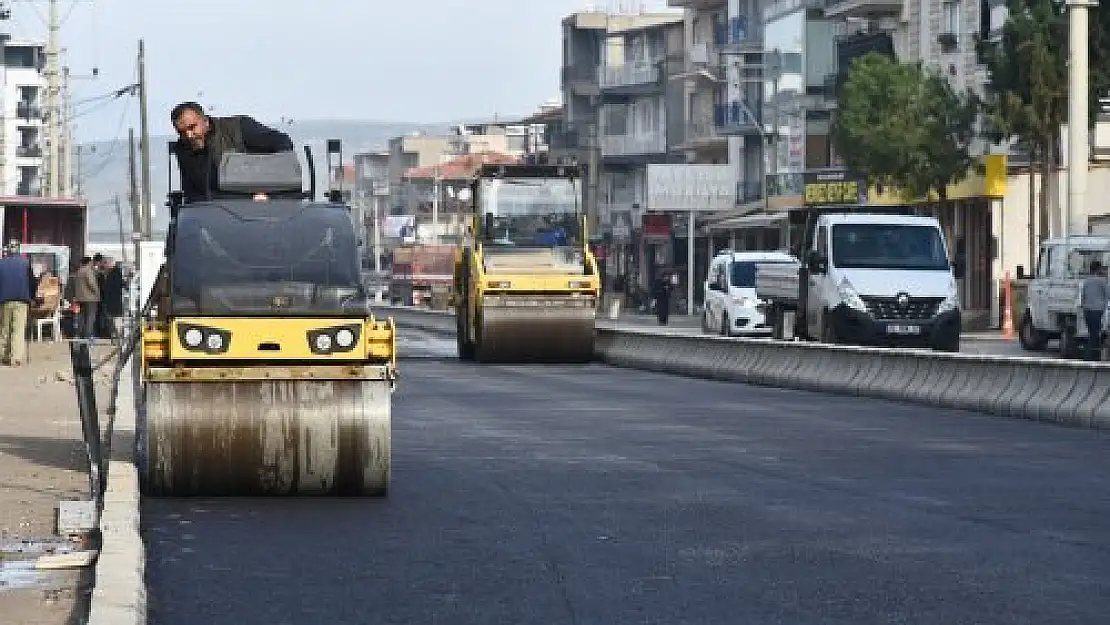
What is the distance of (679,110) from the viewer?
123500 millimetres

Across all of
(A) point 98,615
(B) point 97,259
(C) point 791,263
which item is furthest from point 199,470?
(B) point 97,259

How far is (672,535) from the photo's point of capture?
14.3 meters

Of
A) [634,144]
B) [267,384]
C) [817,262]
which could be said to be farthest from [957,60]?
[267,384]

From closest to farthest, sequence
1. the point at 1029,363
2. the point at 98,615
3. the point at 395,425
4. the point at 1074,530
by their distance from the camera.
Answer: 1. the point at 98,615
2. the point at 1074,530
3. the point at 395,425
4. the point at 1029,363

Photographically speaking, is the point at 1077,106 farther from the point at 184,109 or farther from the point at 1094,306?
the point at 184,109

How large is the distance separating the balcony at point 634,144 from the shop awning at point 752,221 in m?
24.5

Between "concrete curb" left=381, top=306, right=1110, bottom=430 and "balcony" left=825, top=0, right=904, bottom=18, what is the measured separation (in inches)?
1508

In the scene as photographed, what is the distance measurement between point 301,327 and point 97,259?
44.8 metres

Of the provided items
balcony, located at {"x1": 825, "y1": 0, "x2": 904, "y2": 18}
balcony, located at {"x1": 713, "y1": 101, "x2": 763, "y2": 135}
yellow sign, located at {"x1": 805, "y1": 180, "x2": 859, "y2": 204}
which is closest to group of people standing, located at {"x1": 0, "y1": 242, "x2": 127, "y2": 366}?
yellow sign, located at {"x1": 805, "y1": 180, "x2": 859, "y2": 204}

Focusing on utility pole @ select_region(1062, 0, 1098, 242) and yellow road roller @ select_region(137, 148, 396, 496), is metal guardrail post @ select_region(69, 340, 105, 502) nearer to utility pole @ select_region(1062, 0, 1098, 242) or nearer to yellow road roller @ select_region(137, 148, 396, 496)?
yellow road roller @ select_region(137, 148, 396, 496)

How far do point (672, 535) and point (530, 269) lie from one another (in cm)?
3074

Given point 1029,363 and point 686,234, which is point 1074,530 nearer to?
point 1029,363

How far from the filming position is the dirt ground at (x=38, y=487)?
1148 cm

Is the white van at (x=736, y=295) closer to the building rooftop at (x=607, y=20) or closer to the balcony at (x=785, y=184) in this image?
the balcony at (x=785, y=184)
